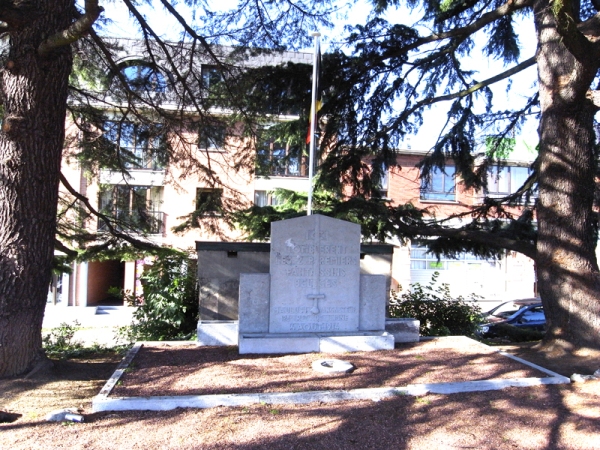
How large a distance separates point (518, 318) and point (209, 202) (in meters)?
9.20

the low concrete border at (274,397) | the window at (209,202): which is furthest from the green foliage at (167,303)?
the low concrete border at (274,397)

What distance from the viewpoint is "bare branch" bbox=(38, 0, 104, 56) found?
17.6 feet

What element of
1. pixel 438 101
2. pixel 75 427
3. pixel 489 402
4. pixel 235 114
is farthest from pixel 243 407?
pixel 438 101

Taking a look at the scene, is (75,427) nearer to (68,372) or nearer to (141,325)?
(68,372)

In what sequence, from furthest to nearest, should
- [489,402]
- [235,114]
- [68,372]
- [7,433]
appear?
[235,114] → [68,372] → [489,402] → [7,433]

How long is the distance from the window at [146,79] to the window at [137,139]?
75 cm

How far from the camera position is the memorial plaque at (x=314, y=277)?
772cm

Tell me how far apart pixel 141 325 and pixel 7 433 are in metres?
5.59

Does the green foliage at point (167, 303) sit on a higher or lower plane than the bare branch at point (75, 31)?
lower

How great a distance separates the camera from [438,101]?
10.7 m

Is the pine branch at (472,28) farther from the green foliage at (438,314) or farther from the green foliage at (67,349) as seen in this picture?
the green foliage at (67,349)

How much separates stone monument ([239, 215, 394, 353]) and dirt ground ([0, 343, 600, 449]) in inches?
96.4

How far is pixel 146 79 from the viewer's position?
10.2 metres

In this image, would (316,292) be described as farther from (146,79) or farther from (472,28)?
(472,28)
